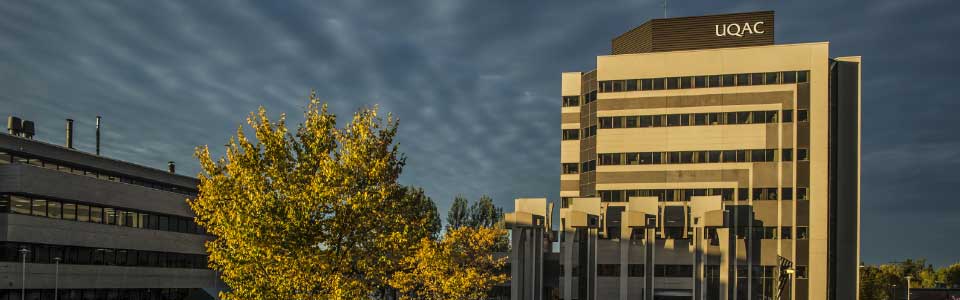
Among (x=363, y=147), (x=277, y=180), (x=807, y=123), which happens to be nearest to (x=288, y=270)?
(x=277, y=180)

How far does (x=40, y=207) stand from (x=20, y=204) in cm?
217

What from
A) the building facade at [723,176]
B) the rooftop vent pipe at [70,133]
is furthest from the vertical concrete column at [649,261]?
the rooftop vent pipe at [70,133]

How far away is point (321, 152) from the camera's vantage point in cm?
3434

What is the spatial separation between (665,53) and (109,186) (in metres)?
62.6

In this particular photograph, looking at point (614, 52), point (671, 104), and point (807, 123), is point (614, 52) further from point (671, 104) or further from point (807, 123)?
point (807, 123)

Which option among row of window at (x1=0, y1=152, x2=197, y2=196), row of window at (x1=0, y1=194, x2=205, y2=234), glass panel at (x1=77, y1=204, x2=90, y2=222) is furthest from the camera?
row of window at (x1=0, y1=152, x2=197, y2=196)

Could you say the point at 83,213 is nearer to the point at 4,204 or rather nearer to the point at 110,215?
the point at 110,215

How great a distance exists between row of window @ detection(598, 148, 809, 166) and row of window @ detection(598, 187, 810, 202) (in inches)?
130

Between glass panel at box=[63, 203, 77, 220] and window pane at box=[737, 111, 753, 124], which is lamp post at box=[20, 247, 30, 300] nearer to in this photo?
glass panel at box=[63, 203, 77, 220]

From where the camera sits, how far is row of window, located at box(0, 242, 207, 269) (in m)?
62.4

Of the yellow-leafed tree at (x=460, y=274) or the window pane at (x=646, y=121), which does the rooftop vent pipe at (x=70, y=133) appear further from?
the window pane at (x=646, y=121)

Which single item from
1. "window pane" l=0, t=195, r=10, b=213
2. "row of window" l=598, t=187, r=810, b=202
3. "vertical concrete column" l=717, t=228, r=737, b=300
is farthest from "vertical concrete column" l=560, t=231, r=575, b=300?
"window pane" l=0, t=195, r=10, b=213

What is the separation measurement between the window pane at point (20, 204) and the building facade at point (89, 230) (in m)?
0.08

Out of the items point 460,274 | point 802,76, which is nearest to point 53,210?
point 460,274
